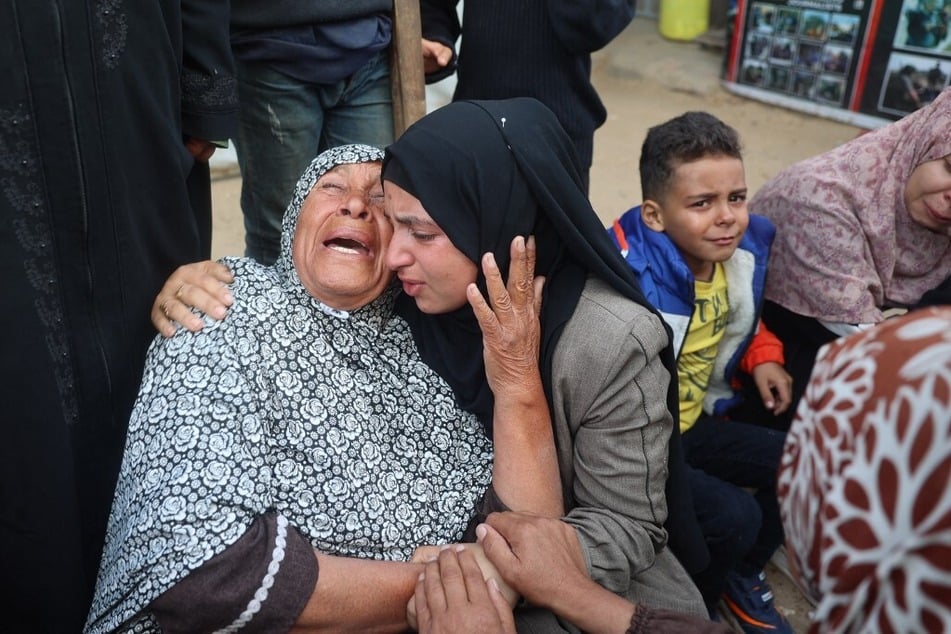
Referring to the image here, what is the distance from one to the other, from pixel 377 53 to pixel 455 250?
1225 millimetres

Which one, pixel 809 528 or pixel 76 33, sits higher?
pixel 76 33

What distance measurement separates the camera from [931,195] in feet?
9.02

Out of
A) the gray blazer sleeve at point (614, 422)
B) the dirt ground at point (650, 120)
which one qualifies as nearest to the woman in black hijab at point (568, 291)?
the gray blazer sleeve at point (614, 422)

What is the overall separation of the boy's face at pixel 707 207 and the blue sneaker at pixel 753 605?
1.08 meters

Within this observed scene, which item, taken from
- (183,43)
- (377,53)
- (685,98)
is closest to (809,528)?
(183,43)

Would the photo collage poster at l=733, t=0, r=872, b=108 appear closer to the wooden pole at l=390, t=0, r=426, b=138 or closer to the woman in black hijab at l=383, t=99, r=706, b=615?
the wooden pole at l=390, t=0, r=426, b=138

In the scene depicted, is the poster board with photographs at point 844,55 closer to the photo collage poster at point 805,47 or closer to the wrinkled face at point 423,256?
the photo collage poster at point 805,47

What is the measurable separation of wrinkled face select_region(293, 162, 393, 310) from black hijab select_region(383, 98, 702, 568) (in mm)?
162

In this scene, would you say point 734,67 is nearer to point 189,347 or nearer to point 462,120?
point 462,120

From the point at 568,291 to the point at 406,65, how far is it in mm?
1269

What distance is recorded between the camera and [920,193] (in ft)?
9.10

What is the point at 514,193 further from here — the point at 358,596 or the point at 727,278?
the point at 727,278

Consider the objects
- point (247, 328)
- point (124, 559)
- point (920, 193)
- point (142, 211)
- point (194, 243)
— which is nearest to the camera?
point (124, 559)

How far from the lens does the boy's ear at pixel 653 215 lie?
2.83m
